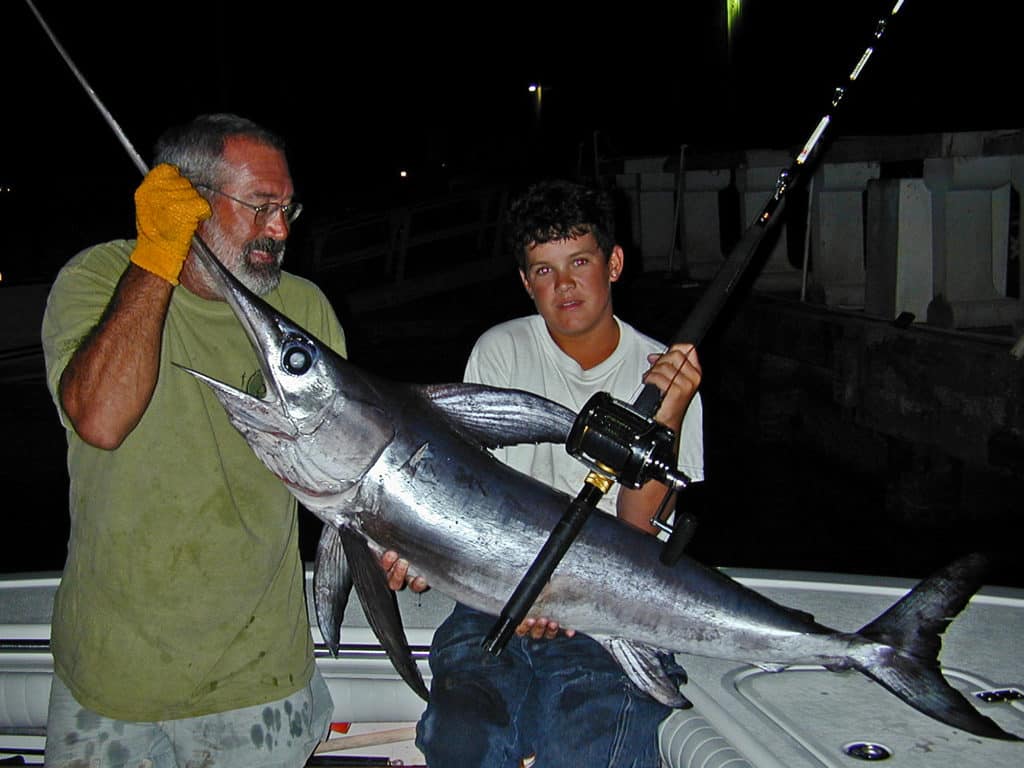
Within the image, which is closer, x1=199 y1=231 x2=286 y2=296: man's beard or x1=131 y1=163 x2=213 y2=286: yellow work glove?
x1=131 y1=163 x2=213 y2=286: yellow work glove

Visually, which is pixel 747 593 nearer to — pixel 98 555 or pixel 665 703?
pixel 665 703

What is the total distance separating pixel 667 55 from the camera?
4609cm

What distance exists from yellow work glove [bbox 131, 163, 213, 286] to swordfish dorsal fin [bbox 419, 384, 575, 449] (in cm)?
69

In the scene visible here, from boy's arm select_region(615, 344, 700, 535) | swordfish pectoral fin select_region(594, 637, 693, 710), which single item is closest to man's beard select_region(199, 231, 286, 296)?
boy's arm select_region(615, 344, 700, 535)

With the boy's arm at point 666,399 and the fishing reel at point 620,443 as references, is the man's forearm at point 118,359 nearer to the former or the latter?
the fishing reel at point 620,443

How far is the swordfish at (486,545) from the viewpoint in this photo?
2383 mm

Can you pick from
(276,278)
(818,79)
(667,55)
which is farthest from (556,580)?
(667,55)

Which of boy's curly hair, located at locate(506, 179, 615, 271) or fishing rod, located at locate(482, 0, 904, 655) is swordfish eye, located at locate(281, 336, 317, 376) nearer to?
fishing rod, located at locate(482, 0, 904, 655)

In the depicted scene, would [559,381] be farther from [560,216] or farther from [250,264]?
[250,264]

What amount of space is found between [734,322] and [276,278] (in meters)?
7.98

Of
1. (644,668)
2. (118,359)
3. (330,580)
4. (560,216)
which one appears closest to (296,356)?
(118,359)

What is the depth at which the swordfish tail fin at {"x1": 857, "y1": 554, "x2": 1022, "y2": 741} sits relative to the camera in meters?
2.46

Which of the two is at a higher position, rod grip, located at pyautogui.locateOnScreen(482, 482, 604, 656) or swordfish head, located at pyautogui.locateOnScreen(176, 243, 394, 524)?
swordfish head, located at pyautogui.locateOnScreen(176, 243, 394, 524)

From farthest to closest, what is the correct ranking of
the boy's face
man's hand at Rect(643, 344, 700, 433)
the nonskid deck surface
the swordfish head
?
the boy's face < man's hand at Rect(643, 344, 700, 433) < the nonskid deck surface < the swordfish head
